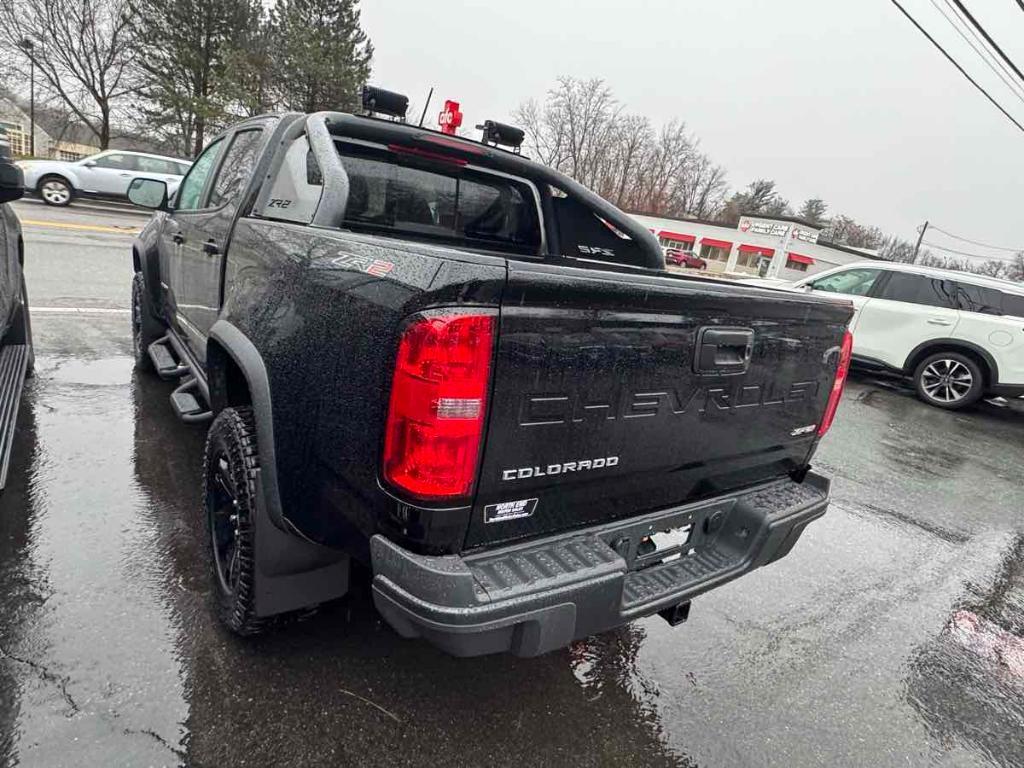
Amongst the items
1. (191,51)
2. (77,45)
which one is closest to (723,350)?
(191,51)

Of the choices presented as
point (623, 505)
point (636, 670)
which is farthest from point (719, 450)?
point (636, 670)

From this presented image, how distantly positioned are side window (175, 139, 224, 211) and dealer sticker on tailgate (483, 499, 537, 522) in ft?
10.0

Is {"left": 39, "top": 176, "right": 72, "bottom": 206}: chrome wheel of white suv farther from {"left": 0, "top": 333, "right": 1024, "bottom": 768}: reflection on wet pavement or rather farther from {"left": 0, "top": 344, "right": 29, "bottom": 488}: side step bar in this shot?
{"left": 0, "top": 333, "right": 1024, "bottom": 768}: reflection on wet pavement

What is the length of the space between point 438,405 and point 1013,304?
921cm

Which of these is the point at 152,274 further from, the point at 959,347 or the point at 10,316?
the point at 959,347

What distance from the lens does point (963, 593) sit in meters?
3.50

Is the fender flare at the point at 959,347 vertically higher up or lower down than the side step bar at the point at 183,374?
higher up

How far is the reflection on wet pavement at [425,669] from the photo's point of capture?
6.32 feet

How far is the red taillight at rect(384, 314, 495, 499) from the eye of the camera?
4.68 feet

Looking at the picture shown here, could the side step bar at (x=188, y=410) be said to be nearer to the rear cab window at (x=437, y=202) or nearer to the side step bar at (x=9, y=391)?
the side step bar at (x=9, y=391)

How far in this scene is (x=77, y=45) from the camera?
32.1m

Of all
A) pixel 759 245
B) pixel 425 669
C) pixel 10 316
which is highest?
pixel 759 245

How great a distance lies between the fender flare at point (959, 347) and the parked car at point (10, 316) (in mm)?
9560

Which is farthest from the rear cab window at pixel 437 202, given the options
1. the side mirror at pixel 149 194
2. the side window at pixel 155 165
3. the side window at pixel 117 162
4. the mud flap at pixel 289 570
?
the side window at pixel 117 162
